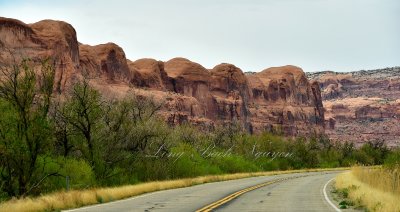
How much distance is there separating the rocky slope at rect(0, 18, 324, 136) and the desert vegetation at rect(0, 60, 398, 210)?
1241cm

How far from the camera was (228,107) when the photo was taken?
13112 centimetres

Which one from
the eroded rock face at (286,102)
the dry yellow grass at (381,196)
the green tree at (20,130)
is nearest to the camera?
the dry yellow grass at (381,196)

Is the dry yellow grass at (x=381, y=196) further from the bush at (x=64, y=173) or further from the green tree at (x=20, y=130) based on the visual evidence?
the green tree at (x=20, y=130)

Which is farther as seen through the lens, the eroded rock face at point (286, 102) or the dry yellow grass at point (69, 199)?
the eroded rock face at point (286, 102)

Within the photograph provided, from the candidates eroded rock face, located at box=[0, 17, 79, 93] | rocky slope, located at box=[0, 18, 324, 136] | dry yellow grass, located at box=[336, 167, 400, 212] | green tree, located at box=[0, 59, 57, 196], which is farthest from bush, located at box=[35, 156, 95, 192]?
eroded rock face, located at box=[0, 17, 79, 93]

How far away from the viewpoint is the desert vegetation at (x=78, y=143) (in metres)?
23.7

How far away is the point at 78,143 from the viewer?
31594 mm

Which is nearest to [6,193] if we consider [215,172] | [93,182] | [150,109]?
[93,182]

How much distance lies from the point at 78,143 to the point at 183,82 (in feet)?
306

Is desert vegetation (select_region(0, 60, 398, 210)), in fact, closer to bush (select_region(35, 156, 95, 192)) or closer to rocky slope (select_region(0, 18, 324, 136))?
bush (select_region(35, 156, 95, 192))

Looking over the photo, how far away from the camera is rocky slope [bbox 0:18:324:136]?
8069 centimetres

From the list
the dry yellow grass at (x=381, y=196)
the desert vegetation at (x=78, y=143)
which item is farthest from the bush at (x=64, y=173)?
the dry yellow grass at (x=381, y=196)

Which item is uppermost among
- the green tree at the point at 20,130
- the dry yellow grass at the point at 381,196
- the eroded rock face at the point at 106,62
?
the eroded rock face at the point at 106,62

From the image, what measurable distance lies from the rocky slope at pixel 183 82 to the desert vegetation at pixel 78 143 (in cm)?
1241
